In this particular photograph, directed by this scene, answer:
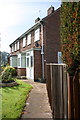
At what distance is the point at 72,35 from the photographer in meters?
3.61

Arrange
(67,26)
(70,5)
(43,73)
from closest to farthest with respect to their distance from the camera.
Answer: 1. (70,5)
2. (67,26)
3. (43,73)

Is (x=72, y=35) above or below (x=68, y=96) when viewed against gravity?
above

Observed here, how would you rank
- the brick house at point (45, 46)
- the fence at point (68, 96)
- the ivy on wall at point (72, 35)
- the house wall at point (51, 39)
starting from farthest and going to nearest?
the house wall at point (51, 39), the brick house at point (45, 46), the fence at point (68, 96), the ivy on wall at point (72, 35)

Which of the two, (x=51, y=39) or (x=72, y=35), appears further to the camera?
(x=51, y=39)

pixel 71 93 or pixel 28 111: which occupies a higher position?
pixel 71 93

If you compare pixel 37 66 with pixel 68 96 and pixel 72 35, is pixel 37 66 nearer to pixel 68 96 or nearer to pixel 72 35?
pixel 68 96

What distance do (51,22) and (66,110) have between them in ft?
52.2

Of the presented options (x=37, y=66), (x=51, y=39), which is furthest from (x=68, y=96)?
(x=51, y=39)

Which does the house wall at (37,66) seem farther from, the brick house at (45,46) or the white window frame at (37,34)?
the white window frame at (37,34)

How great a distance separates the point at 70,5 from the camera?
3742 millimetres

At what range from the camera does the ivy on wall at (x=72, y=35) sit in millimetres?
3297

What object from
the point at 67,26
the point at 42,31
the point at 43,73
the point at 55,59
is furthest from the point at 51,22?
the point at 67,26

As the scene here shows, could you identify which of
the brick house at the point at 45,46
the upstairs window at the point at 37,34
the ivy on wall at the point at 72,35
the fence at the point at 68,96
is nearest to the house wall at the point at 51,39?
the brick house at the point at 45,46

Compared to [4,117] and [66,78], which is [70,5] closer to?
[66,78]
